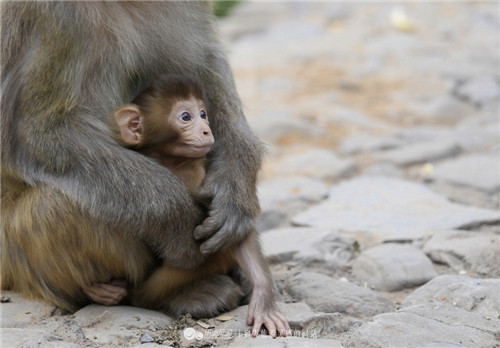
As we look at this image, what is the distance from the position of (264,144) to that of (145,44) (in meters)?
0.82

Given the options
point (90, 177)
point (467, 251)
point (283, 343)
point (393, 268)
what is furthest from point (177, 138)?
point (467, 251)

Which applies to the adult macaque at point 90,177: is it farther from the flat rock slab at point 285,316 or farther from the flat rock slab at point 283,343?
the flat rock slab at point 283,343

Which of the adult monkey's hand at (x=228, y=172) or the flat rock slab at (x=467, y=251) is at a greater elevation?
the adult monkey's hand at (x=228, y=172)

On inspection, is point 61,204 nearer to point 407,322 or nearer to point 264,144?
point 264,144

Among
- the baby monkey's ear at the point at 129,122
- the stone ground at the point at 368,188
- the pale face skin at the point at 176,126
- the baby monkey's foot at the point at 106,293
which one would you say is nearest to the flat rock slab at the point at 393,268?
the stone ground at the point at 368,188

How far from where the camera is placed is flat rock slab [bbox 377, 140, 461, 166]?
6.62m

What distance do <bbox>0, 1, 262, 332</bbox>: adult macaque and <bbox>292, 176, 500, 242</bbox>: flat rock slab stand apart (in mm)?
1501

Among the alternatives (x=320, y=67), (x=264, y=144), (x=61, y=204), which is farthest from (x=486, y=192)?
(x=320, y=67)

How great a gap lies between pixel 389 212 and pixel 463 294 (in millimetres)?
1652

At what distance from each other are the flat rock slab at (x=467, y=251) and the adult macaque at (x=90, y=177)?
50.2 inches

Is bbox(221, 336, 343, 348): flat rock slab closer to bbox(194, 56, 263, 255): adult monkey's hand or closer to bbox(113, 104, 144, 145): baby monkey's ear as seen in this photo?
bbox(194, 56, 263, 255): adult monkey's hand

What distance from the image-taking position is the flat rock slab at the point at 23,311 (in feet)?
12.2

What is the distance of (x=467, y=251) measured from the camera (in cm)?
444

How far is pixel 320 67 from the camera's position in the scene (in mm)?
10062
